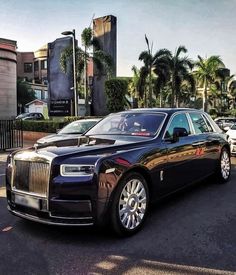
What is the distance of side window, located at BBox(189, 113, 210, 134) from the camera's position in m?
6.57

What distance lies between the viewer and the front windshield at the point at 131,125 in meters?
5.51

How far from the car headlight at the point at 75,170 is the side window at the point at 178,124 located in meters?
1.82

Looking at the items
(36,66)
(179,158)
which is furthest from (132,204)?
(36,66)

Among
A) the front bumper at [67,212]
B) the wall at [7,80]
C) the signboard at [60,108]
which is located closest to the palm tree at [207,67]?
the wall at [7,80]

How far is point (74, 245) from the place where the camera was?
413 centimetres

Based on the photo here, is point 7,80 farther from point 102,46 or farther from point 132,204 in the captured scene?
point 132,204

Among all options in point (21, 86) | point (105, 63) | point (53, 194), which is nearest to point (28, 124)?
point (105, 63)

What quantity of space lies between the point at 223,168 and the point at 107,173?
4223 millimetres

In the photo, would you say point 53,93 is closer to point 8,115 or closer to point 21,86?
point 8,115

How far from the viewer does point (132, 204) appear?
14.7ft

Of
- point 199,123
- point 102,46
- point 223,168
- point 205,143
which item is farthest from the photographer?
point 102,46

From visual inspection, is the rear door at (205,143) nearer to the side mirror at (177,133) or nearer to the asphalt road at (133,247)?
the side mirror at (177,133)

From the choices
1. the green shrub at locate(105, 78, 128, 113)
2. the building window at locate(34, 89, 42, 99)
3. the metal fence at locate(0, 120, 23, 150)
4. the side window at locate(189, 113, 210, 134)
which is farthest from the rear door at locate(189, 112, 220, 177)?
the building window at locate(34, 89, 42, 99)

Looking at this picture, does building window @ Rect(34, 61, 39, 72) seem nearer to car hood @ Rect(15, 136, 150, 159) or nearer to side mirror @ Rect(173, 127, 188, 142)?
side mirror @ Rect(173, 127, 188, 142)
